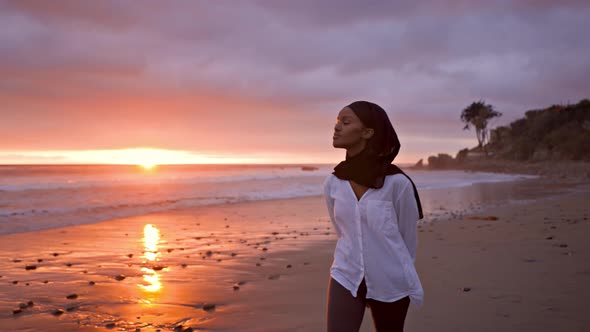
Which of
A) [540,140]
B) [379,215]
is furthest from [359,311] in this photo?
[540,140]

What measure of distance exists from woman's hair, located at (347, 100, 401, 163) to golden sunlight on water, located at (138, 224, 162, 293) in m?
4.85

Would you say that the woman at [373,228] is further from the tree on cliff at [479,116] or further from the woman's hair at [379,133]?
the tree on cliff at [479,116]

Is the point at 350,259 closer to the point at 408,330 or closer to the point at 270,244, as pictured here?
the point at 408,330

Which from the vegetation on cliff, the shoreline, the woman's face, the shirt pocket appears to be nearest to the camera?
the shirt pocket

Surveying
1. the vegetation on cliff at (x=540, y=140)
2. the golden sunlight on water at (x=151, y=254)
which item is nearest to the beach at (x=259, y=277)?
the golden sunlight on water at (x=151, y=254)

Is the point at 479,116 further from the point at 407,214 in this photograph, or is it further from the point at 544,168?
the point at 407,214

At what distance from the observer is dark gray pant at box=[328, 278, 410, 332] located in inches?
115

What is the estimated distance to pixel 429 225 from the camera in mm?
12953

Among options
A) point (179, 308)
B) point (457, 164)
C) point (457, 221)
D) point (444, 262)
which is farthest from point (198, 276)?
point (457, 164)

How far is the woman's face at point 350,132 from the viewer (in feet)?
9.81

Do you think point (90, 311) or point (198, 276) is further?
point (198, 276)

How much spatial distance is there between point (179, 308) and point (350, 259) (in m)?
3.59

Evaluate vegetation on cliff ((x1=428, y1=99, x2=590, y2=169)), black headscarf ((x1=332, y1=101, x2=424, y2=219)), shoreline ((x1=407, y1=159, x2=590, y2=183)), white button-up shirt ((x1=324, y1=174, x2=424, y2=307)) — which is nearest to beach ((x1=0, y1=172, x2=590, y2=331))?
white button-up shirt ((x1=324, y1=174, x2=424, y2=307))

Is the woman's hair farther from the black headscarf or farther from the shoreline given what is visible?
the shoreline
